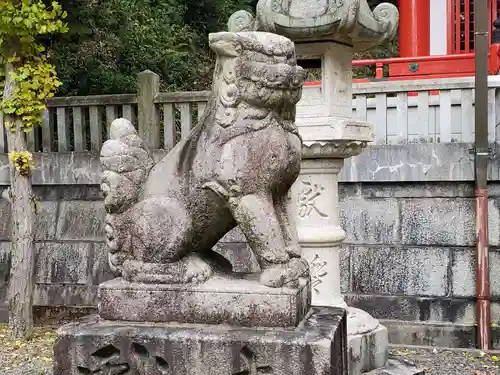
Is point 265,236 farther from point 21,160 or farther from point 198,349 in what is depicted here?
point 21,160

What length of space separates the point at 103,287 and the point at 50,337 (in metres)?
3.94

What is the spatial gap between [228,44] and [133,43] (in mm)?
8106

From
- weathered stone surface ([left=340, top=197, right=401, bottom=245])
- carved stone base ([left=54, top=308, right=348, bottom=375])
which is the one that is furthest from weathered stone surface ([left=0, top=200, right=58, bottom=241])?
carved stone base ([left=54, top=308, right=348, bottom=375])

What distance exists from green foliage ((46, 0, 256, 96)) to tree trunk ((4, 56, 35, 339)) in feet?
4.78

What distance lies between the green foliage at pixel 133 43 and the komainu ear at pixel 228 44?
4911mm

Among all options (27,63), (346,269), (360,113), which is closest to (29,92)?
(27,63)

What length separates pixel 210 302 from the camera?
276 cm

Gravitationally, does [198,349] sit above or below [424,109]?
below

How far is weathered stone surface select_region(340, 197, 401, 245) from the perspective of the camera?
6.34 m

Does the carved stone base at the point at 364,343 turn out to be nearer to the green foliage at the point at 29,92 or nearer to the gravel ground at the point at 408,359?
the gravel ground at the point at 408,359

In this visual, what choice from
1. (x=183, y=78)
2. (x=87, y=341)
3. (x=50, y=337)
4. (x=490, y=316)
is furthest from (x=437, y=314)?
(x=183, y=78)

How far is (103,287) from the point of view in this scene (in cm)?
289

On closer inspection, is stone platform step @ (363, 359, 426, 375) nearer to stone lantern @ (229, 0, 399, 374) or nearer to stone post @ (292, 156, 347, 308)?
stone lantern @ (229, 0, 399, 374)

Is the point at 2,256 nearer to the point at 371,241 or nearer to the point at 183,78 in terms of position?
the point at 371,241
